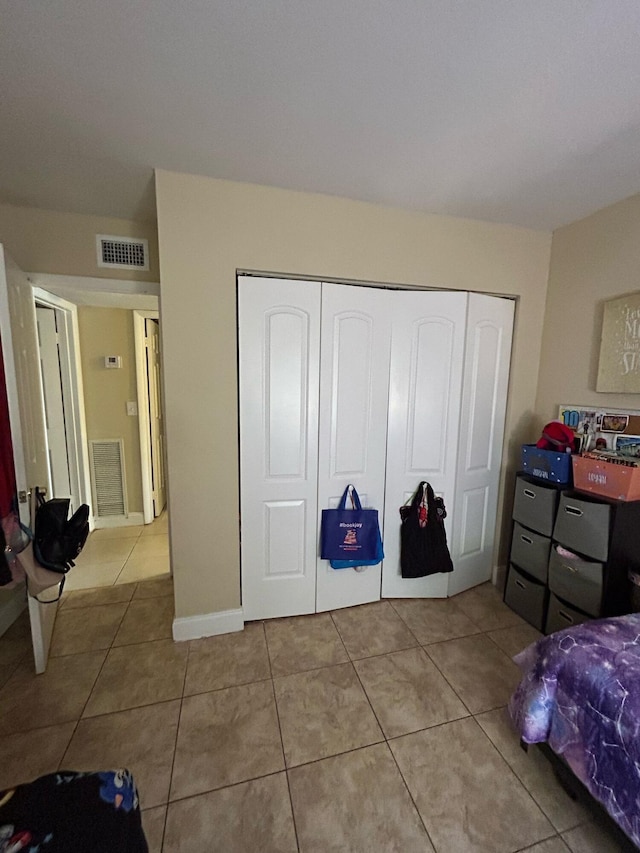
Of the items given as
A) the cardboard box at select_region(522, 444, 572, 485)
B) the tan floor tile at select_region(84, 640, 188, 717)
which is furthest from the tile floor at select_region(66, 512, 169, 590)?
the cardboard box at select_region(522, 444, 572, 485)

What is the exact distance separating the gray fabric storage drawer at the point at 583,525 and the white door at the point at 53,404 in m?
3.78

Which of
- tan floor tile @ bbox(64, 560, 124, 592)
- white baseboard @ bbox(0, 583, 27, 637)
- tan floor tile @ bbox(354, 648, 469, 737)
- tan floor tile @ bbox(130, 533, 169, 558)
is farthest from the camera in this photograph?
tan floor tile @ bbox(130, 533, 169, 558)

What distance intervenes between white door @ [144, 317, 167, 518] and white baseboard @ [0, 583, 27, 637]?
1.52 metres

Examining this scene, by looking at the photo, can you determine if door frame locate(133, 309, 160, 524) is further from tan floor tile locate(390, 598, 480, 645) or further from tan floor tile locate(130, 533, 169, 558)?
tan floor tile locate(390, 598, 480, 645)

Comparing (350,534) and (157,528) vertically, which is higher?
(350,534)

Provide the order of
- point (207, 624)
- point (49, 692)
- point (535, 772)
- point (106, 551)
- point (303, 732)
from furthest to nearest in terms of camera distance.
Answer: point (106, 551) < point (207, 624) < point (49, 692) < point (303, 732) < point (535, 772)

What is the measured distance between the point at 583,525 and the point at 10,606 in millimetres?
3342

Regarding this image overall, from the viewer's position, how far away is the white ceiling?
975 millimetres

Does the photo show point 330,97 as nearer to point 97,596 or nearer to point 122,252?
point 122,252

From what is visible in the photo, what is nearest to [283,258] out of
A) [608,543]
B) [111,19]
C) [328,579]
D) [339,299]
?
[339,299]

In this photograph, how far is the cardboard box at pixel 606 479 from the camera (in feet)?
5.57

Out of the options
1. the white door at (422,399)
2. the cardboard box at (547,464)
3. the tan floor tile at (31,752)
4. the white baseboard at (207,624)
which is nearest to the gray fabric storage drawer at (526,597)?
the white door at (422,399)

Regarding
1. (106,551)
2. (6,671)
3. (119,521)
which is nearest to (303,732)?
(6,671)

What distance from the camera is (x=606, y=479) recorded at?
1781 mm
